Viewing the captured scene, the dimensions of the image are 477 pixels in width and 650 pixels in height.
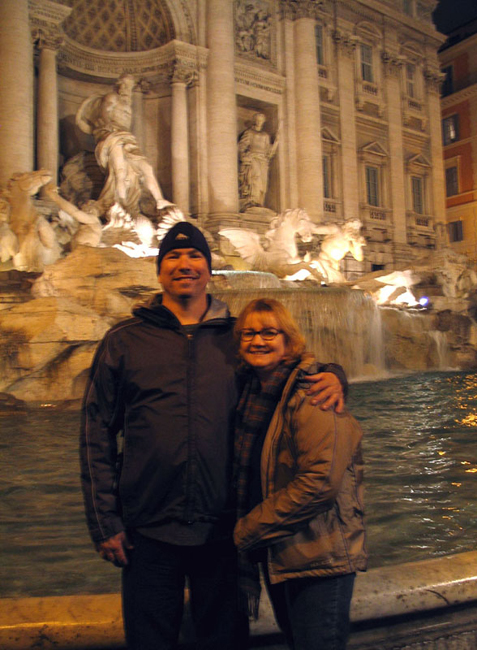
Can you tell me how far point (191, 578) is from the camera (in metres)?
1.62

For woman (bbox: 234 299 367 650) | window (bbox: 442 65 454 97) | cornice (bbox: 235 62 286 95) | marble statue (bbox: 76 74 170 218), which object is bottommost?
woman (bbox: 234 299 367 650)

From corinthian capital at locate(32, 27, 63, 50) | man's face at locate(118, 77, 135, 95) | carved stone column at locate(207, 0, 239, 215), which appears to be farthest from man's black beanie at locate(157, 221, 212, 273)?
carved stone column at locate(207, 0, 239, 215)

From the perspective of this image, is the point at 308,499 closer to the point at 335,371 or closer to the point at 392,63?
the point at 335,371

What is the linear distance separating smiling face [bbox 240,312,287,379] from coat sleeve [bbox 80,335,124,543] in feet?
1.21

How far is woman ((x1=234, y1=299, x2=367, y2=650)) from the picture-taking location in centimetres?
143

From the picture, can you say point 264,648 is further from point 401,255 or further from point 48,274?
point 401,255

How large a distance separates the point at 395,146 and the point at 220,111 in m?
9.11

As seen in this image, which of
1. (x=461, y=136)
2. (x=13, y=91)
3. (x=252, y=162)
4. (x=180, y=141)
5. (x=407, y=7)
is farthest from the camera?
(x=461, y=136)

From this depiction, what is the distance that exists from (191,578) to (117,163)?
1332 centimetres

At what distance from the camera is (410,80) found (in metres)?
23.6

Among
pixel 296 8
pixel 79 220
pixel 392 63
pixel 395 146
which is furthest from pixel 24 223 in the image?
pixel 392 63

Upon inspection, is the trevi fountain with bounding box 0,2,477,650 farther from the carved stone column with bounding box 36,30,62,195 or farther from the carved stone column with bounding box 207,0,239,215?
the carved stone column with bounding box 207,0,239,215

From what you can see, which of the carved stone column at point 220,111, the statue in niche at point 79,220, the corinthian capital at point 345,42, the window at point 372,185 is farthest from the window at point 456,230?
the statue in niche at point 79,220

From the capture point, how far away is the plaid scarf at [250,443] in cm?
155
